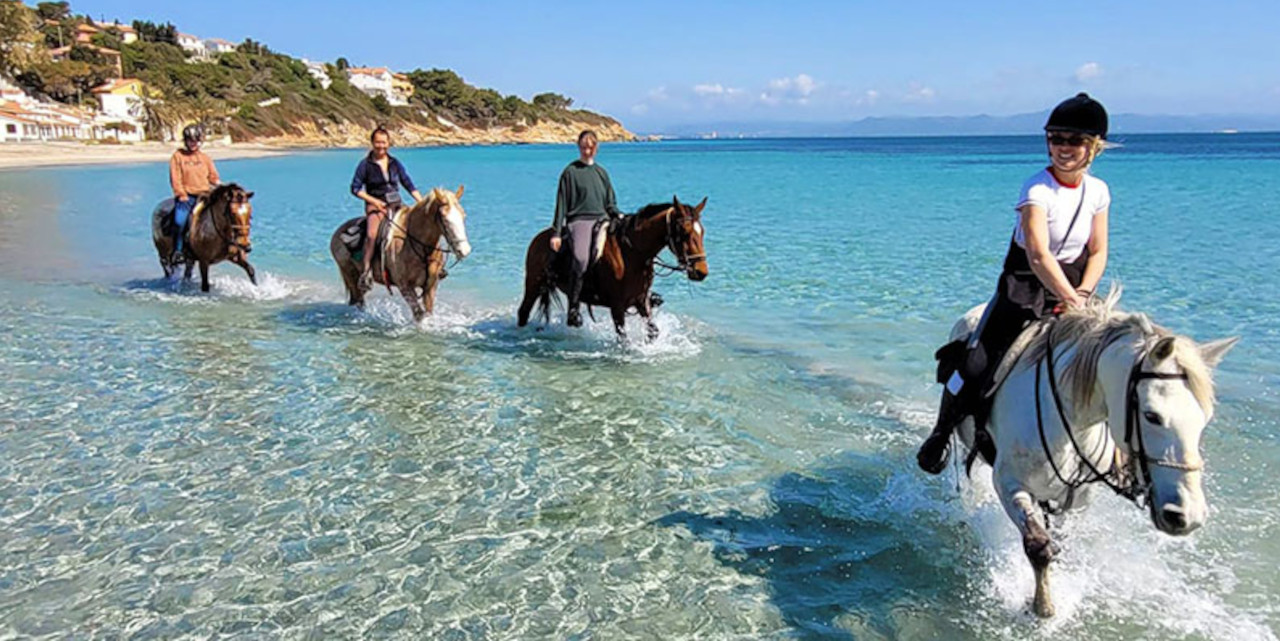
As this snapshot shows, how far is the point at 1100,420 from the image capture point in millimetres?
3732

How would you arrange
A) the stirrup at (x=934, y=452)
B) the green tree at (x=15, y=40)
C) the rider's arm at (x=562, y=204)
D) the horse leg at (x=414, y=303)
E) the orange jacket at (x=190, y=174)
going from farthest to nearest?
the green tree at (x=15, y=40)
the orange jacket at (x=190, y=174)
the horse leg at (x=414, y=303)
the rider's arm at (x=562, y=204)
the stirrup at (x=934, y=452)

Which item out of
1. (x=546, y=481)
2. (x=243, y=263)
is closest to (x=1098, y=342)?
(x=546, y=481)

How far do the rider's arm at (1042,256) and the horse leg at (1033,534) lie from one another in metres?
0.97

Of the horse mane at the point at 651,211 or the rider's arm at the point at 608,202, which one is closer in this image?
the horse mane at the point at 651,211

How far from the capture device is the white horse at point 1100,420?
324 centimetres

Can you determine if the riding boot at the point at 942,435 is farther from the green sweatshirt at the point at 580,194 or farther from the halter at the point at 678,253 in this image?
the green sweatshirt at the point at 580,194

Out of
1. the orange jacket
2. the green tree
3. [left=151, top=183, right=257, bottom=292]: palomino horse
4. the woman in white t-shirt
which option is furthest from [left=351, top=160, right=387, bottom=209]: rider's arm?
the green tree

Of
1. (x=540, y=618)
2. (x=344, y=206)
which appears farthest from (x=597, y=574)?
(x=344, y=206)

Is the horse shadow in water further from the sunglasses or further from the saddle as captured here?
the sunglasses

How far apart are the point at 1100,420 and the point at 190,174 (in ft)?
46.2

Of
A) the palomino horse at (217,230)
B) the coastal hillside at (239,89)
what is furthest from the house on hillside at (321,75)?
the palomino horse at (217,230)

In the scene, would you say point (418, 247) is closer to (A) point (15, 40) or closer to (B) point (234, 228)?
(B) point (234, 228)

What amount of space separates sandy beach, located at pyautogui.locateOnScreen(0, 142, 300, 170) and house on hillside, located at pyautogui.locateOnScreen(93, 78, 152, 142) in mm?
4114

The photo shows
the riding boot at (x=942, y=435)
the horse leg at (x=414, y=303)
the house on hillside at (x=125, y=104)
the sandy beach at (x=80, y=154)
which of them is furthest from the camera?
the house on hillside at (x=125, y=104)
